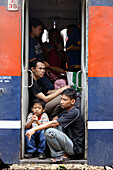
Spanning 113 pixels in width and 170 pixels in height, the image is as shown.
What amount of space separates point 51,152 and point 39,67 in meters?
1.49

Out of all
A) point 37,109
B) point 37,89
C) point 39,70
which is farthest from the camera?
point 39,70

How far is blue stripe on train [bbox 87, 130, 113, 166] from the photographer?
4.00m

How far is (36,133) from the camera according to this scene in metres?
4.30

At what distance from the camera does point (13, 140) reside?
13.1 ft

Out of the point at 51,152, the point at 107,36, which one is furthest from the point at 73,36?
the point at 51,152

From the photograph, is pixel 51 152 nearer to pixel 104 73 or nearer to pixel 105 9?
pixel 104 73

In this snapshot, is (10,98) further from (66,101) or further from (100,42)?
(100,42)

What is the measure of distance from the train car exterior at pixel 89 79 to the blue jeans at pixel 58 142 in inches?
12.1

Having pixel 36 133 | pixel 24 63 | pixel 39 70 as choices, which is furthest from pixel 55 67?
pixel 36 133

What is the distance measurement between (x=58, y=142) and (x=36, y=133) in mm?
469

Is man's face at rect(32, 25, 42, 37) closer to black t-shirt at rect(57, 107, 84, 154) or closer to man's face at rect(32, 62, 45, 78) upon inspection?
man's face at rect(32, 62, 45, 78)

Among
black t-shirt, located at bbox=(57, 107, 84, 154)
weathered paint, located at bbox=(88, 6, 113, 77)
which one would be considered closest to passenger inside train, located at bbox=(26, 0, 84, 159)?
black t-shirt, located at bbox=(57, 107, 84, 154)

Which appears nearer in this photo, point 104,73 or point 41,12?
point 104,73

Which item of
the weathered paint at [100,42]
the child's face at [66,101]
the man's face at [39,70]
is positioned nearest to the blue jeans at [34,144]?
the child's face at [66,101]
